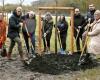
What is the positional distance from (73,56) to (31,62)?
1.94 meters

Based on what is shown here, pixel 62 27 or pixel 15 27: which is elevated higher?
pixel 15 27

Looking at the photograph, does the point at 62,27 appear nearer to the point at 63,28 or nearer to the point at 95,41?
the point at 63,28

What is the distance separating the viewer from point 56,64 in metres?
13.3

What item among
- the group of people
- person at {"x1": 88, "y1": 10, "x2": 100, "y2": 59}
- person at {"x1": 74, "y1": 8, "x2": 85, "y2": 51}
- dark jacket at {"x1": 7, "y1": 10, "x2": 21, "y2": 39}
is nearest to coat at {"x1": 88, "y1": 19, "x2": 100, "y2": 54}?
person at {"x1": 88, "y1": 10, "x2": 100, "y2": 59}

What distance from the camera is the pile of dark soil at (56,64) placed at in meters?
12.5

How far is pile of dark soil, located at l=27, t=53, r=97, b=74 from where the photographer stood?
12492 millimetres

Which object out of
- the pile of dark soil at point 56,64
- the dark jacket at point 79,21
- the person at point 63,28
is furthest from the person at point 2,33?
the dark jacket at point 79,21

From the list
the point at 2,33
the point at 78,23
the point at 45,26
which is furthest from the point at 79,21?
the point at 2,33

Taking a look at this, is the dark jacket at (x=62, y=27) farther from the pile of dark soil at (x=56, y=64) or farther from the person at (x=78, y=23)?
the pile of dark soil at (x=56, y=64)

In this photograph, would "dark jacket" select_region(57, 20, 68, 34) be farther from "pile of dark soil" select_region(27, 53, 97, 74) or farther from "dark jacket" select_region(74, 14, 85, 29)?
"pile of dark soil" select_region(27, 53, 97, 74)

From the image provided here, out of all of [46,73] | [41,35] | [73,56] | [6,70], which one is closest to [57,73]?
[46,73]

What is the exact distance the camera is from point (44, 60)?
14016mm

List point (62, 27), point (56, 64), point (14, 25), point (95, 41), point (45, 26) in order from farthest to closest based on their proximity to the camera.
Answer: point (45, 26) < point (62, 27) < point (14, 25) < point (56, 64) < point (95, 41)

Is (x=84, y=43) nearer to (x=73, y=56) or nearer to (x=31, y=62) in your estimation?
(x=73, y=56)
